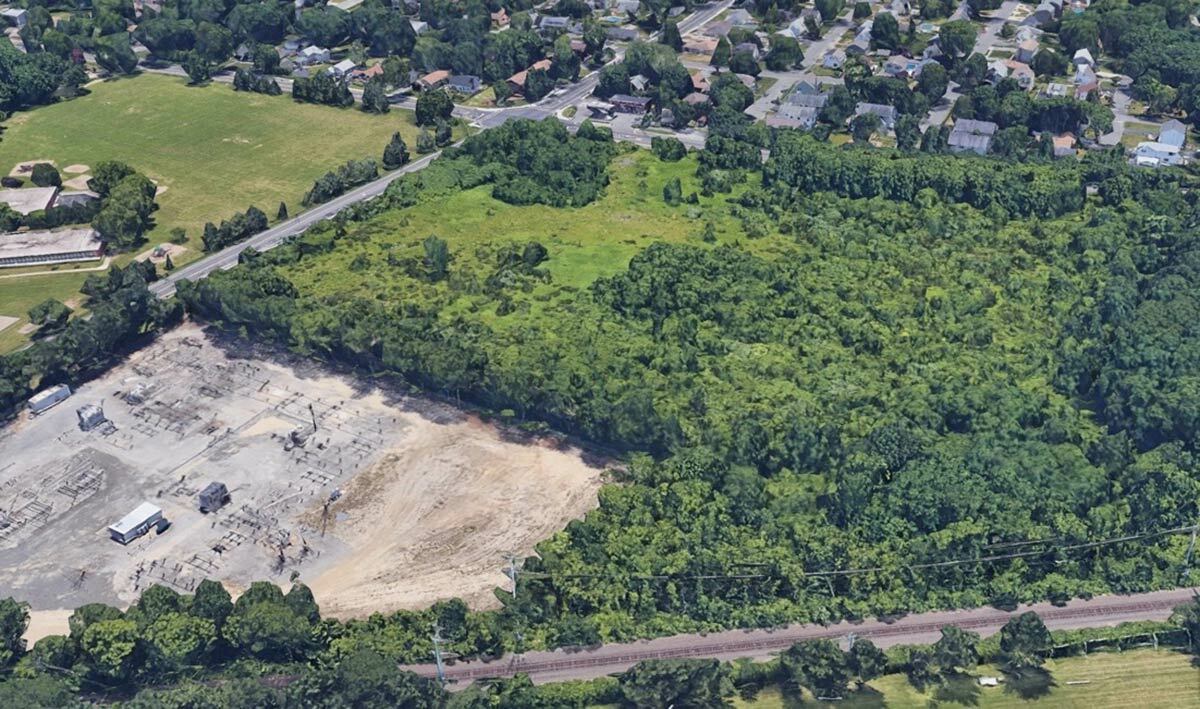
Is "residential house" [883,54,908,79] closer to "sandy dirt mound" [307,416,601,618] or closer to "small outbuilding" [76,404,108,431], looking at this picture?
"sandy dirt mound" [307,416,601,618]

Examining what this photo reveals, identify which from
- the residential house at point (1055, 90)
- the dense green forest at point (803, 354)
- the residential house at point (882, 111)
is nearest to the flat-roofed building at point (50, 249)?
the dense green forest at point (803, 354)

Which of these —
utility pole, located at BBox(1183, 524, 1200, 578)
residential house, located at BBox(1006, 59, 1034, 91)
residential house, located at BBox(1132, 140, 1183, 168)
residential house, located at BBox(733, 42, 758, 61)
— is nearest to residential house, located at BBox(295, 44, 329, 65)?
residential house, located at BBox(733, 42, 758, 61)

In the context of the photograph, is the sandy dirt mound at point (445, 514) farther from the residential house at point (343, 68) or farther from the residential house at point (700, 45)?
the residential house at point (700, 45)

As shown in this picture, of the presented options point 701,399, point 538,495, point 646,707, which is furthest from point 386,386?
point 646,707

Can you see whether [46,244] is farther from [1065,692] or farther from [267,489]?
[1065,692]

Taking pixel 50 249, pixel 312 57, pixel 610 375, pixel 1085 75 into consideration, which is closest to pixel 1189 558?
pixel 610 375

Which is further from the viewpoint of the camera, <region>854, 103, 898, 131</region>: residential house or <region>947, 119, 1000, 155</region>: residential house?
<region>854, 103, 898, 131</region>: residential house
